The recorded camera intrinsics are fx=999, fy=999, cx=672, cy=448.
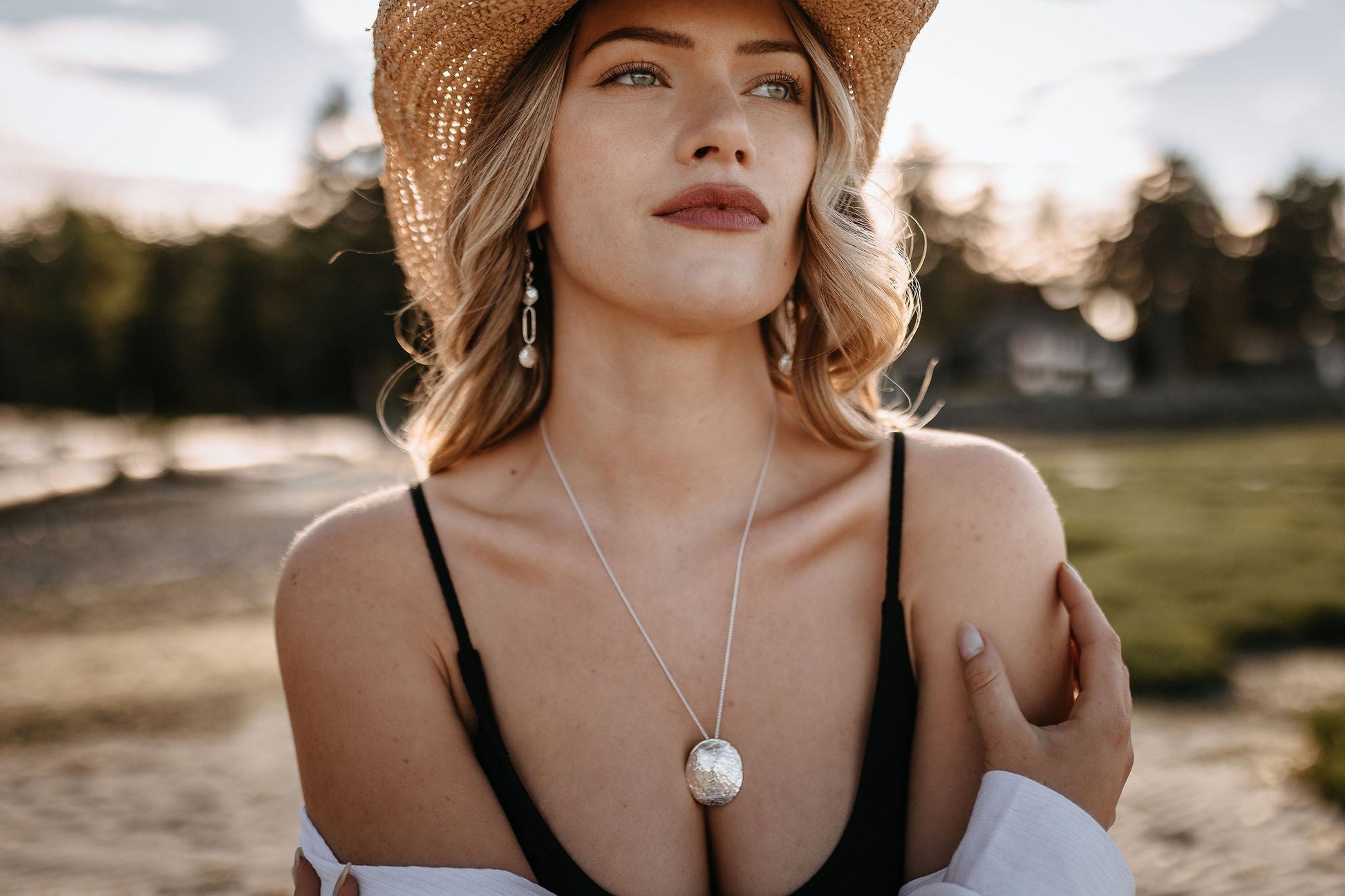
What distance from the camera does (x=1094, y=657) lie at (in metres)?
1.81

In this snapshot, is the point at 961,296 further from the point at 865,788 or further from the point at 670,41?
the point at 865,788

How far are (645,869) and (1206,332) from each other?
54.4 meters

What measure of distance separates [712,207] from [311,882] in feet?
4.86

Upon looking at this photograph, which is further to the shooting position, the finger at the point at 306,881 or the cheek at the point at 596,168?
the cheek at the point at 596,168

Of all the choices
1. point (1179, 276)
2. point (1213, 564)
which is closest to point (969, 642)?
point (1213, 564)

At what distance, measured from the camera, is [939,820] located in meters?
1.80

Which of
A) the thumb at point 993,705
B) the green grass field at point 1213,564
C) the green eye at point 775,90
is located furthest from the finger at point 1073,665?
the green grass field at point 1213,564

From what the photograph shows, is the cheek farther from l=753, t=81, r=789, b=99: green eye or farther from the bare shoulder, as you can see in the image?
the bare shoulder

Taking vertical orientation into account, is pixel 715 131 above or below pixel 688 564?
above

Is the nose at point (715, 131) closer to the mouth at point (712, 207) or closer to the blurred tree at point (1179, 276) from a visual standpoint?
the mouth at point (712, 207)

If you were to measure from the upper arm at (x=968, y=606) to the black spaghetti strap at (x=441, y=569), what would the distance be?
90 cm

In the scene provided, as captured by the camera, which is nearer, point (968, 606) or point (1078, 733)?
point (1078, 733)

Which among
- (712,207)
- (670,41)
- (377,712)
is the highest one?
Result: (670,41)

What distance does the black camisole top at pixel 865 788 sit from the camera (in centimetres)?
178
